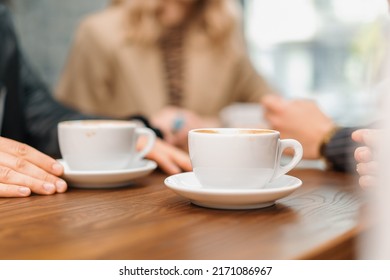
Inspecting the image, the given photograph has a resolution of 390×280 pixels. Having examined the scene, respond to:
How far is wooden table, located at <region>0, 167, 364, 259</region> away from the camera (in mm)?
393

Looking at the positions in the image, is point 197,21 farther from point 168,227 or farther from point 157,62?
point 168,227

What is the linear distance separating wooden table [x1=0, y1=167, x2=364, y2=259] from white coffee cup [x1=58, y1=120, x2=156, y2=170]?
0.20 feet

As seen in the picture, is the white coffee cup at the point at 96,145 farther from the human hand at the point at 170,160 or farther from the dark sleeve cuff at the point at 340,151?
the dark sleeve cuff at the point at 340,151

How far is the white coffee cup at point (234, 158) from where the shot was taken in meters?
0.53

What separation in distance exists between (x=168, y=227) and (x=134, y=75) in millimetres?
1579

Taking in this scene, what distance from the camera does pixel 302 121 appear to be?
106 centimetres

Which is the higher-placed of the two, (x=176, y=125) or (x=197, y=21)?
(x=197, y=21)

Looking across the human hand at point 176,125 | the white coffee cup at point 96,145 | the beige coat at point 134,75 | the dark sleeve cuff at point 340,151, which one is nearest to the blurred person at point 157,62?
the beige coat at point 134,75

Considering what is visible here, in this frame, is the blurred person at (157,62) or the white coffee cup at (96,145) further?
the blurred person at (157,62)

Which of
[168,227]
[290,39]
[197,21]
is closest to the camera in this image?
[168,227]

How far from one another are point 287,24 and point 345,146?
2.65 metres

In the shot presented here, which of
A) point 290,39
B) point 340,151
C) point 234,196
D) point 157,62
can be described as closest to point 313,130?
point 340,151

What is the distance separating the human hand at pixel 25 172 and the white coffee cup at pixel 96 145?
1.7 inches

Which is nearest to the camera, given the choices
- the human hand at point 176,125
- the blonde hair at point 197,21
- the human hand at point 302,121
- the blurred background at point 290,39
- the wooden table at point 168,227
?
the wooden table at point 168,227
